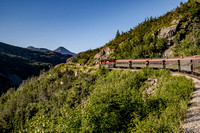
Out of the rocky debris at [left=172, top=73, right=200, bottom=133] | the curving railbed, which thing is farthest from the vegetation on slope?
the curving railbed

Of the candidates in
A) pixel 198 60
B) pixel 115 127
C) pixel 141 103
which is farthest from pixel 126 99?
pixel 198 60

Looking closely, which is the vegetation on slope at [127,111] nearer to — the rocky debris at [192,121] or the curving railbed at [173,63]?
the rocky debris at [192,121]

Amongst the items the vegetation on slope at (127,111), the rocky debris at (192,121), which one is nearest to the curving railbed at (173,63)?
the vegetation on slope at (127,111)

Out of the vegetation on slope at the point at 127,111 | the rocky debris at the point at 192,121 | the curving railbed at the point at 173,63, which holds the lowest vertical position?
the vegetation on slope at the point at 127,111

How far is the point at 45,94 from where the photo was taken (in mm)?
74188

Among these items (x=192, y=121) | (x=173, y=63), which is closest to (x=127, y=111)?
(x=192, y=121)

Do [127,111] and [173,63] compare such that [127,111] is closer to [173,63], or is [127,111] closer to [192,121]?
[192,121]

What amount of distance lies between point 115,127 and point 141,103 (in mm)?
4067

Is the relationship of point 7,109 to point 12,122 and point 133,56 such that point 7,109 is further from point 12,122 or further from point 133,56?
point 133,56

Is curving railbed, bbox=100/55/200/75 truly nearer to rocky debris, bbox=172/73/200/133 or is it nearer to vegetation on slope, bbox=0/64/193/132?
vegetation on slope, bbox=0/64/193/132

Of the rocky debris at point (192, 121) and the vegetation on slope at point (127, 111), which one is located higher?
the rocky debris at point (192, 121)

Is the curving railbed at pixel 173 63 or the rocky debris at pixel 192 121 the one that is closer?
the rocky debris at pixel 192 121

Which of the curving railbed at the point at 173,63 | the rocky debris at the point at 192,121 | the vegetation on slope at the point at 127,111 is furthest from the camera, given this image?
the curving railbed at the point at 173,63

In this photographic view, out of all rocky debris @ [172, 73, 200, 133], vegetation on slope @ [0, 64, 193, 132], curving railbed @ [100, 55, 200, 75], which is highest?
curving railbed @ [100, 55, 200, 75]
